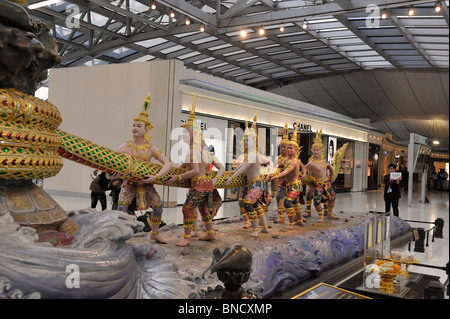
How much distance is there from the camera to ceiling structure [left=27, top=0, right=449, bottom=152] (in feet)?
7.29

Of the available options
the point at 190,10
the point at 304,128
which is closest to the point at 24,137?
the point at 304,128

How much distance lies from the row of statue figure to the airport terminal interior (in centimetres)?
2

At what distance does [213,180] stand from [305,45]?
391 inches

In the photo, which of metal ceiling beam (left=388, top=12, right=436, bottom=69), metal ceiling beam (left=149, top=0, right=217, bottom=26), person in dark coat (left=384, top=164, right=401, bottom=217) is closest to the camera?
metal ceiling beam (left=388, top=12, right=436, bottom=69)

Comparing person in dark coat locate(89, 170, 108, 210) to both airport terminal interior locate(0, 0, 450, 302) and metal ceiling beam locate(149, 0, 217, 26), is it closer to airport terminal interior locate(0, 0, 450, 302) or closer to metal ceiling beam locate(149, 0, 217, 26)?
airport terminal interior locate(0, 0, 450, 302)

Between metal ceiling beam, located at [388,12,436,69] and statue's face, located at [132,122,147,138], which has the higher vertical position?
metal ceiling beam, located at [388,12,436,69]

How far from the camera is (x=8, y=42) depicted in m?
2.04

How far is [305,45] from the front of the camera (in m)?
13.1

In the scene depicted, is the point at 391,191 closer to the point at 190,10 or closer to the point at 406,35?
the point at 406,35

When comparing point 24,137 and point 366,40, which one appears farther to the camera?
point 366,40

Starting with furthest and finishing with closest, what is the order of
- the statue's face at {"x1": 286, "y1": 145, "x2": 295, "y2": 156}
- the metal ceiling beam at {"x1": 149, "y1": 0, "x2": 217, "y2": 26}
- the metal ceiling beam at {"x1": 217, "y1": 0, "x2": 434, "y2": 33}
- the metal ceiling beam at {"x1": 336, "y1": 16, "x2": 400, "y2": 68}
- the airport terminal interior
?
the metal ceiling beam at {"x1": 149, "y1": 0, "x2": 217, "y2": 26}, the metal ceiling beam at {"x1": 217, "y1": 0, "x2": 434, "y2": 33}, the statue's face at {"x1": 286, "y1": 145, "x2": 295, "y2": 156}, the metal ceiling beam at {"x1": 336, "y1": 16, "x2": 400, "y2": 68}, the airport terminal interior

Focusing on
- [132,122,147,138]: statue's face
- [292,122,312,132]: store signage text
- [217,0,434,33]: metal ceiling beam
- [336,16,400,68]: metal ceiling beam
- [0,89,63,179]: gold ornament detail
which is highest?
[217,0,434,33]: metal ceiling beam

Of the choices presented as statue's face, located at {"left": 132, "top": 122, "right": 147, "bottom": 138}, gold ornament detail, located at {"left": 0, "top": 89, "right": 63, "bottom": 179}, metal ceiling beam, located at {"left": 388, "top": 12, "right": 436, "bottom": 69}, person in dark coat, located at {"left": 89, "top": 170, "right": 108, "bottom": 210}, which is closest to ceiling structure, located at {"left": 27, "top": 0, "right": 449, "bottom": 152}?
metal ceiling beam, located at {"left": 388, "top": 12, "right": 436, "bottom": 69}
